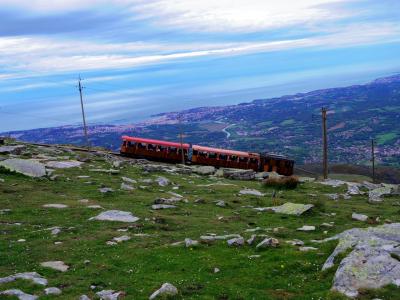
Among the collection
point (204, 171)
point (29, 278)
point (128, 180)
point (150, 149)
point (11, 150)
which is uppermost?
point (11, 150)

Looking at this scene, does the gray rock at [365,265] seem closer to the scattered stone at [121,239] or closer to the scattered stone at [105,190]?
the scattered stone at [121,239]

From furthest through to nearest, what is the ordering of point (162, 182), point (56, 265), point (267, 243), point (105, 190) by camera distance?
point (162, 182) < point (105, 190) < point (267, 243) < point (56, 265)

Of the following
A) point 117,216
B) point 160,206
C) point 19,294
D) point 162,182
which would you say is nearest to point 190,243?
point 117,216

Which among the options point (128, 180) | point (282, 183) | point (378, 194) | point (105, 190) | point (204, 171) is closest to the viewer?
point (105, 190)

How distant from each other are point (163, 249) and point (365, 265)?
7.16 meters

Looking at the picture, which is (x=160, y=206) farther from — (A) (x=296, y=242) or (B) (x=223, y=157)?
(B) (x=223, y=157)

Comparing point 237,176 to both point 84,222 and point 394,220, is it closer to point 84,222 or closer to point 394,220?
point 394,220

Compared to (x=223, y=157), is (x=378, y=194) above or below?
below

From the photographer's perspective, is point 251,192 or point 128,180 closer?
point 251,192

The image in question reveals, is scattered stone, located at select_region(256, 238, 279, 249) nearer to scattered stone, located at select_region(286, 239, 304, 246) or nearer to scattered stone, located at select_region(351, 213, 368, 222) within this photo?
scattered stone, located at select_region(286, 239, 304, 246)

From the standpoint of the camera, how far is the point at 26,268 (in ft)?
49.0

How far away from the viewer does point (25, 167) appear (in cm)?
3331

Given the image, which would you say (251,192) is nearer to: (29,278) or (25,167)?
(25,167)

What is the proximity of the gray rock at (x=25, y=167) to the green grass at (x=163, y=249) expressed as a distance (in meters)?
2.94
